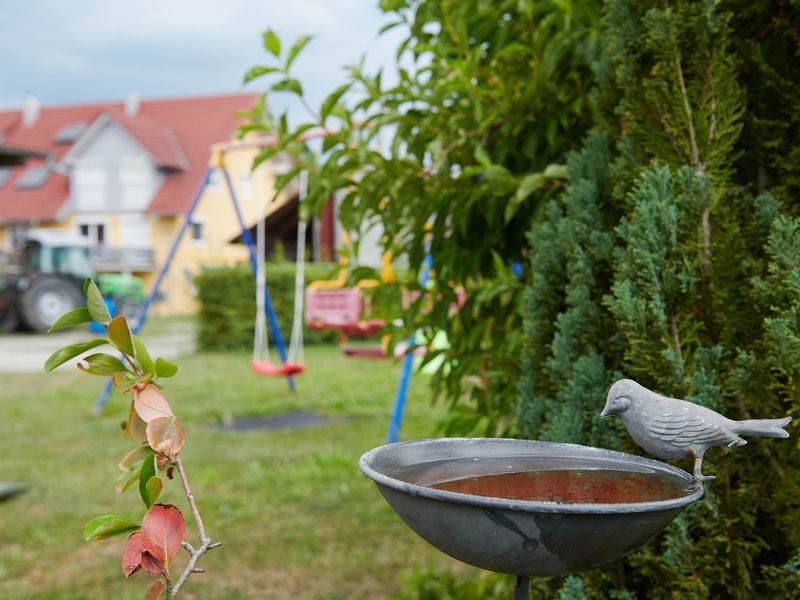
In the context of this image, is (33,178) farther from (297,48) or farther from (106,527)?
(106,527)

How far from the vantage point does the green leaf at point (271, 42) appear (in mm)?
2238

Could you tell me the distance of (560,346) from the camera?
5.44 ft

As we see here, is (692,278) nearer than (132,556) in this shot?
No

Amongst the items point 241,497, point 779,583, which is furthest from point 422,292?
point 241,497

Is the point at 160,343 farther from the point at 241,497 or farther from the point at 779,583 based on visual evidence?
the point at 779,583

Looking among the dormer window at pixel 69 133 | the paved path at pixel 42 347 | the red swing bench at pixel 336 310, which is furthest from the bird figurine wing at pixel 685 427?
the dormer window at pixel 69 133

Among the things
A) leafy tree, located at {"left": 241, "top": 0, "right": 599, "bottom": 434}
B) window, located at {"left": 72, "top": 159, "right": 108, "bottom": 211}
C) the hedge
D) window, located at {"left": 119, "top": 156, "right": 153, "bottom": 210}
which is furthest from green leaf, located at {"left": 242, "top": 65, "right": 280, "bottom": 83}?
window, located at {"left": 72, "top": 159, "right": 108, "bottom": 211}

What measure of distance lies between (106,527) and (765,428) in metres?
0.92

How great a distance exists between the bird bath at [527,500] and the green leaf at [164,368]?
0.30 meters

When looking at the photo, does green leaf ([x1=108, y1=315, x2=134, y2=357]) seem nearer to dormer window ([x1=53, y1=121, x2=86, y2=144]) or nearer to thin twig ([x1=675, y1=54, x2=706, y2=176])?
thin twig ([x1=675, y1=54, x2=706, y2=176])

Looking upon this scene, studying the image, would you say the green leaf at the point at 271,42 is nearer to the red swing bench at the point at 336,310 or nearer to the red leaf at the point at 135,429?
the red leaf at the point at 135,429

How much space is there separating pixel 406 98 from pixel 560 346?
1.15 meters

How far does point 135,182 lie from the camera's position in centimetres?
2706

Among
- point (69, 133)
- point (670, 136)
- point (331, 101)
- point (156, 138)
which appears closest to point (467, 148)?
point (331, 101)
